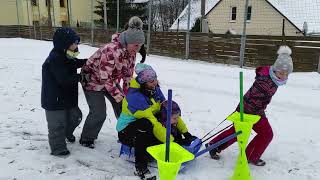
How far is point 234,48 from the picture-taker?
10.9 m

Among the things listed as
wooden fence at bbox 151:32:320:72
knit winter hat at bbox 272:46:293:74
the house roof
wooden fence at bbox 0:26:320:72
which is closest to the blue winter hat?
knit winter hat at bbox 272:46:293:74

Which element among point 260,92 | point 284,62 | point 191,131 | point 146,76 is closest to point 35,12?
point 191,131

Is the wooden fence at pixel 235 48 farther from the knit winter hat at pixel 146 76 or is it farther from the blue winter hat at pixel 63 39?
the blue winter hat at pixel 63 39

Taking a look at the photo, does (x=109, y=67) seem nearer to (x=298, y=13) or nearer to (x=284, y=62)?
(x=284, y=62)

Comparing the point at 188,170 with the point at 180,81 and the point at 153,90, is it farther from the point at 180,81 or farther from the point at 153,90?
the point at 180,81

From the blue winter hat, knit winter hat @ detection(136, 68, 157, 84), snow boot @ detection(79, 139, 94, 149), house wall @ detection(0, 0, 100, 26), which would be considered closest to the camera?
knit winter hat @ detection(136, 68, 157, 84)

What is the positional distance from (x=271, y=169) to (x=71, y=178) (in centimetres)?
190

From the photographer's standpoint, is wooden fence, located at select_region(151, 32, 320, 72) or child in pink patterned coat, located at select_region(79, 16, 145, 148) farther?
wooden fence, located at select_region(151, 32, 320, 72)

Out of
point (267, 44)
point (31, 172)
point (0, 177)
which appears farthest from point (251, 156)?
point (267, 44)

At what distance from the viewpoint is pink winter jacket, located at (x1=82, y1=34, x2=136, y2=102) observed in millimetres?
3922

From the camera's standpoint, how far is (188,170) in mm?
3684

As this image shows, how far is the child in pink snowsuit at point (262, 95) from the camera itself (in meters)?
3.68

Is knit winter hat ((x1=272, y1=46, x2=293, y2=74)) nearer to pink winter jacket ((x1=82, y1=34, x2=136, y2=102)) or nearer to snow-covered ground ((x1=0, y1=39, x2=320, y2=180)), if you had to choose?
snow-covered ground ((x1=0, y1=39, x2=320, y2=180))

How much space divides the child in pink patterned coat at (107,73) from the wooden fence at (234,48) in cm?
627
